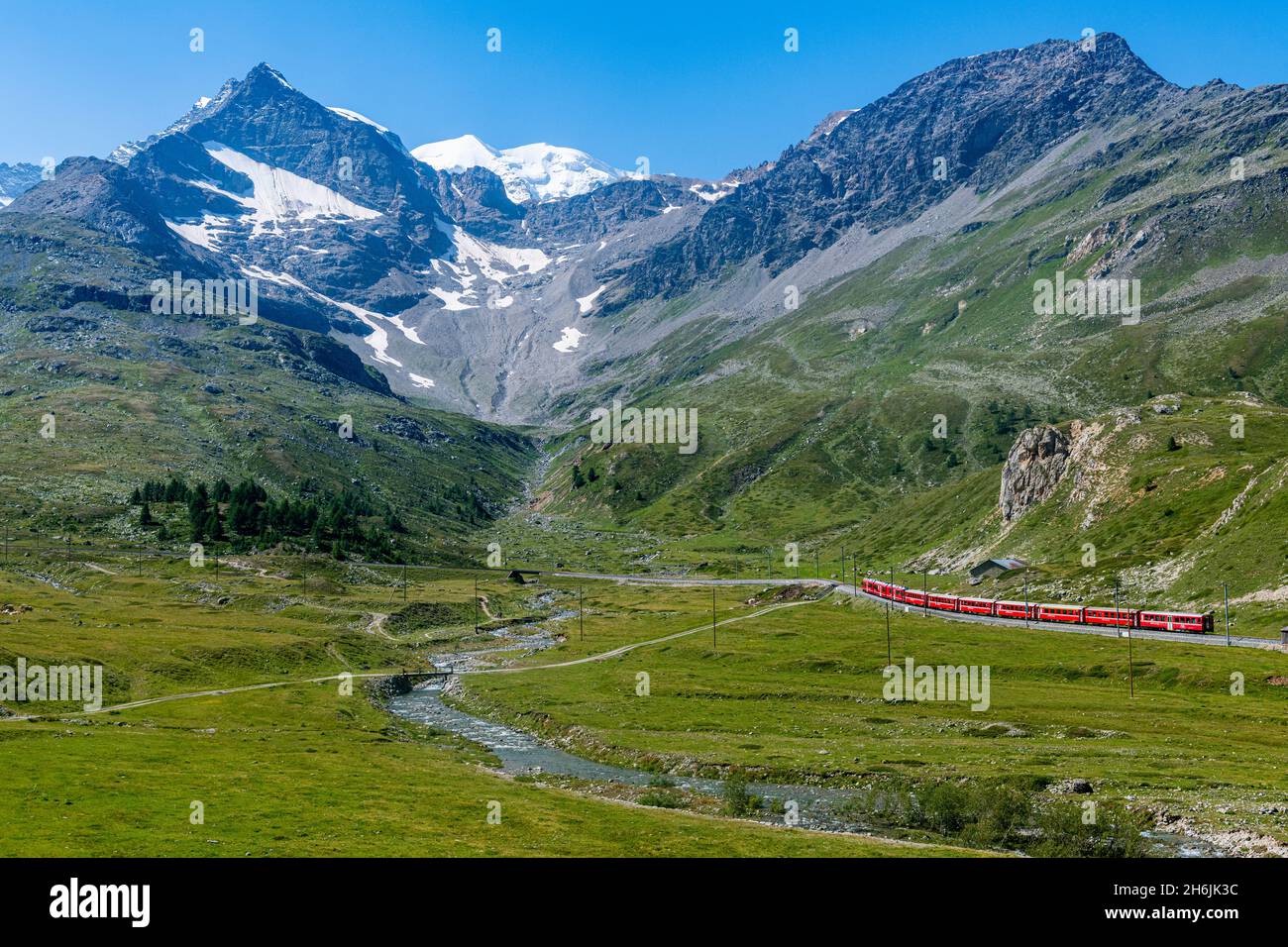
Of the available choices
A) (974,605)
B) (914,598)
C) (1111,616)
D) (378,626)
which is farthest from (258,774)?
(914,598)

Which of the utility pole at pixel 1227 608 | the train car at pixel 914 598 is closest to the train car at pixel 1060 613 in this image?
the utility pole at pixel 1227 608

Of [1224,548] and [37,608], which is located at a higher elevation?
[1224,548]

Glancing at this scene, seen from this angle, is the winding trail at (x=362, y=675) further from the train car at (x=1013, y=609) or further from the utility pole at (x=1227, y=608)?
the utility pole at (x=1227, y=608)

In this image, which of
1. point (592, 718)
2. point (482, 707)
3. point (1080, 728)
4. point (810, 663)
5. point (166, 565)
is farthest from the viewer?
point (166, 565)

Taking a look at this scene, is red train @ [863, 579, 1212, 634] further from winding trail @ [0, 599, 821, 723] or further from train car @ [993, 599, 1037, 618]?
winding trail @ [0, 599, 821, 723]
